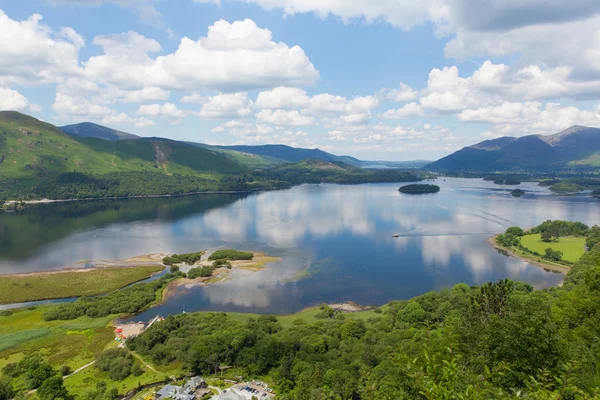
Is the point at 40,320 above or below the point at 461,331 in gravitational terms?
below

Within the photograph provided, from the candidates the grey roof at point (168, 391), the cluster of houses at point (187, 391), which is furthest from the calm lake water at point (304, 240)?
the grey roof at point (168, 391)

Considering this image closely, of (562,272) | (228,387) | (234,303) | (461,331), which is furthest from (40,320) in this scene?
(562,272)

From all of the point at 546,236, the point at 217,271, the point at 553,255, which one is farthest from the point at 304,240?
the point at 546,236

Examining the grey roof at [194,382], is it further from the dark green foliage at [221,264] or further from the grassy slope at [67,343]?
the dark green foliage at [221,264]

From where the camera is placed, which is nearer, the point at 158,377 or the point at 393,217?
the point at 158,377

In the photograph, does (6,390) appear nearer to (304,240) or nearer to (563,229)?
(304,240)

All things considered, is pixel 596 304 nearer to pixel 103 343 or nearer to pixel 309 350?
pixel 309 350
